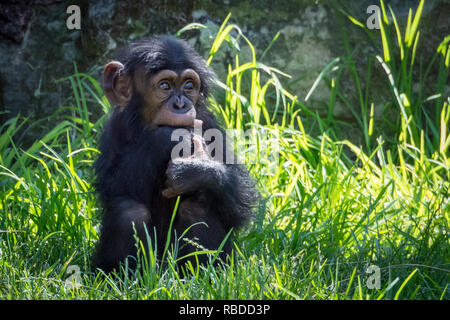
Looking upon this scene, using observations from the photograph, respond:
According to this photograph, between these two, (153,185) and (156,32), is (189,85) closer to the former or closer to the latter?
(153,185)

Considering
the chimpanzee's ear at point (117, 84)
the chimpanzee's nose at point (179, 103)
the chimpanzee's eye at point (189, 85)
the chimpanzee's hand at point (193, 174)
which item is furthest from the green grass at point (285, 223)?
the chimpanzee's eye at point (189, 85)

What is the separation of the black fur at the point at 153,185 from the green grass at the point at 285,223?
0.16 m

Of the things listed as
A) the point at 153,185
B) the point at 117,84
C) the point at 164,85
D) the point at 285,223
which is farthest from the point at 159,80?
the point at 285,223

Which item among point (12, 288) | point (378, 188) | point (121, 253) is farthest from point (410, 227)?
point (12, 288)

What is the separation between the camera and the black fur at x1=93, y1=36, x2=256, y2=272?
3600mm

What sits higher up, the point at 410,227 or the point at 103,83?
the point at 103,83

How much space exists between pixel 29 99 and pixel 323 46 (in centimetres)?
281

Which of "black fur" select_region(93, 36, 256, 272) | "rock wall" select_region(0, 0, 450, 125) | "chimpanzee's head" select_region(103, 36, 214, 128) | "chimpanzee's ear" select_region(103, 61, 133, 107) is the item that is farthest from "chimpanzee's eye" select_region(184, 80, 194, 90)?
"rock wall" select_region(0, 0, 450, 125)

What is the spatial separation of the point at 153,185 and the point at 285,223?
4.01 feet

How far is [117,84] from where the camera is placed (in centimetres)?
396

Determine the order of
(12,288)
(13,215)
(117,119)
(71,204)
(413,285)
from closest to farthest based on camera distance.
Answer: (12,288)
(413,285)
(117,119)
(13,215)
(71,204)

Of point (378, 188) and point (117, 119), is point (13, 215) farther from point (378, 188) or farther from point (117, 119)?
point (378, 188)

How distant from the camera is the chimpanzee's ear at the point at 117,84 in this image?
3941 mm
